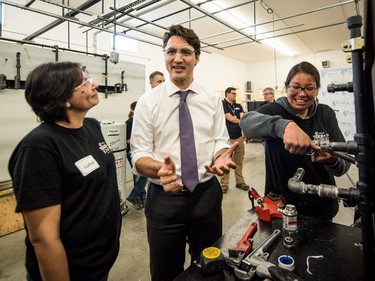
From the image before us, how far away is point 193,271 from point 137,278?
1.32 m

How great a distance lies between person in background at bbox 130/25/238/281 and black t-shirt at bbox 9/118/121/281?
0.62ft

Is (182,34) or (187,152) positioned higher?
(182,34)

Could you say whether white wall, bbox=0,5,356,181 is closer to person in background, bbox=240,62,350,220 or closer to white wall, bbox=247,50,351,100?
white wall, bbox=247,50,351,100

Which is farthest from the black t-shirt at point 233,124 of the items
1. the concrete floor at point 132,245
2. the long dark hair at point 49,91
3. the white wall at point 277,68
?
the white wall at point 277,68

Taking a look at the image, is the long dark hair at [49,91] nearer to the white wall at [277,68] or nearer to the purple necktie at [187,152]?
the purple necktie at [187,152]

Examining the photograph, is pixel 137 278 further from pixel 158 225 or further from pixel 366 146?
pixel 366 146

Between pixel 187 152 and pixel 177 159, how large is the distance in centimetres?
6

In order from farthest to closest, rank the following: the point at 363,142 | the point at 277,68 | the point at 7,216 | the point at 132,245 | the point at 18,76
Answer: the point at 277,68 → the point at 18,76 → the point at 7,216 → the point at 132,245 → the point at 363,142

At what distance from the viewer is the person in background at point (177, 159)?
1017mm

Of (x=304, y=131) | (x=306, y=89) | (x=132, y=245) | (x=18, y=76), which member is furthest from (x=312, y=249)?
(x=18, y=76)

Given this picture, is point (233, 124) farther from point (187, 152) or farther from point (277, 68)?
point (277, 68)

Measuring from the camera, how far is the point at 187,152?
1.05 meters

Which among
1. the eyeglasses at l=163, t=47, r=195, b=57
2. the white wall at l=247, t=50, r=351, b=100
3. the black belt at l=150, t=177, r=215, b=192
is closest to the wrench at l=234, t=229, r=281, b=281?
the black belt at l=150, t=177, r=215, b=192

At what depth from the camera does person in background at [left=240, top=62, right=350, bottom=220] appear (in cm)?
105
